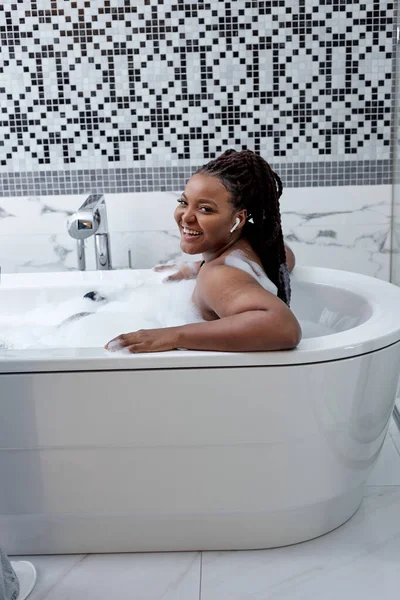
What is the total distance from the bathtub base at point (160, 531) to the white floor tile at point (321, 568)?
0.04 metres

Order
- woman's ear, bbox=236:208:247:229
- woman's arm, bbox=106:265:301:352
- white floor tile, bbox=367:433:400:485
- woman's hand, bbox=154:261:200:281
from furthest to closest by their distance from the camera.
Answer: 1. woman's hand, bbox=154:261:200:281
2. white floor tile, bbox=367:433:400:485
3. woman's ear, bbox=236:208:247:229
4. woman's arm, bbox=106:265:301:352

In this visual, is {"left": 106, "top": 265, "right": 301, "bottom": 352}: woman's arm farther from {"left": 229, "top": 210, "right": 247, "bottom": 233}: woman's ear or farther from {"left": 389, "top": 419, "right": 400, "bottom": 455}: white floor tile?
{"left": 389, "top": 419, "right": 400, "bottom": 455}: white floor tile

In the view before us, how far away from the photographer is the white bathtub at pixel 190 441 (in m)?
1.82

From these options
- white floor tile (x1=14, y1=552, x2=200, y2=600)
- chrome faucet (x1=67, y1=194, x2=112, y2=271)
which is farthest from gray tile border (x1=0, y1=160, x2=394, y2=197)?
white floor tile (x1=14, y1=552, x2=200, y2=600)

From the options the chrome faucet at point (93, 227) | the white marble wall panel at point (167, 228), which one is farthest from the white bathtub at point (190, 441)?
the white marble wall panel at point (167, 228)

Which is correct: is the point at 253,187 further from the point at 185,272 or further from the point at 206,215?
the point at 185,272

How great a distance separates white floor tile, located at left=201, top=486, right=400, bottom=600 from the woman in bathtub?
0.60m

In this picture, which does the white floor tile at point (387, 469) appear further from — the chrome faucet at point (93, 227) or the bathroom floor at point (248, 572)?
the chrome faucet at point (93, 227)

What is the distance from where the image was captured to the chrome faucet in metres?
2.61

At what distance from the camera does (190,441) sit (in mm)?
1877

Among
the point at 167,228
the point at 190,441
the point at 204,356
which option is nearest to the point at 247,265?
the point at 204,356

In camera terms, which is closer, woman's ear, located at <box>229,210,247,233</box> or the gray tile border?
woman's ear, located at <box>229,210,247,233</box>

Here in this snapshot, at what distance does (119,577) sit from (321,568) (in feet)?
1.72

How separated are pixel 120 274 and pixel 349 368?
1.11 metres
